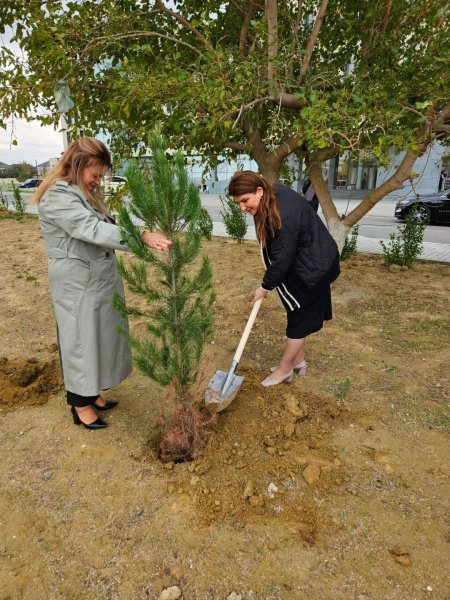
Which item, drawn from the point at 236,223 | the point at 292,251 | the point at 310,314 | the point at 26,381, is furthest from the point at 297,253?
the point at 236,223

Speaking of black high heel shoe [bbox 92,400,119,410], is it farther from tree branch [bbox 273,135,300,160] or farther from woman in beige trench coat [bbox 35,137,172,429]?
tree branch [bbox 273,135,300,160]

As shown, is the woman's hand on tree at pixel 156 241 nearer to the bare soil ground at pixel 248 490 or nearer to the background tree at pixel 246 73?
the bare soil ground at pixel 248 490

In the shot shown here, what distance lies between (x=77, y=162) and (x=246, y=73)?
7.23ft

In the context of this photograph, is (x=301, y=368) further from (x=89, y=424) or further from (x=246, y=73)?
(x=246, y=73)

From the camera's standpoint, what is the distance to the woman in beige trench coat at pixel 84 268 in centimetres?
196

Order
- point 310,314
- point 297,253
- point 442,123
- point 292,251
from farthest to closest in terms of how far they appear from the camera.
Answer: point 442,123
point 310,314
point 297,253
point 292,251

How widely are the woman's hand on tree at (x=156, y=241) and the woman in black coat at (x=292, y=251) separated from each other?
0.65 m

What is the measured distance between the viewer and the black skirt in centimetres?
270

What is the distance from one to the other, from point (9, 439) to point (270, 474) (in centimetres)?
162

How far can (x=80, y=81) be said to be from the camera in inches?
162

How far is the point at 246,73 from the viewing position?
138 inches

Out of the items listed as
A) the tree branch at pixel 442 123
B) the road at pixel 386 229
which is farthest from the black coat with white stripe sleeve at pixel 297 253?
the road at pixel 386 229

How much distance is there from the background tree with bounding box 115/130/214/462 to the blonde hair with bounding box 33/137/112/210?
0.27 metres

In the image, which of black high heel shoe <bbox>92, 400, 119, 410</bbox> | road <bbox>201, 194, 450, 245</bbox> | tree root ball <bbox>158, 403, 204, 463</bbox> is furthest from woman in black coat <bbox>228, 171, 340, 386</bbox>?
road <bbox>201, 194, 450, 245</bbox>
